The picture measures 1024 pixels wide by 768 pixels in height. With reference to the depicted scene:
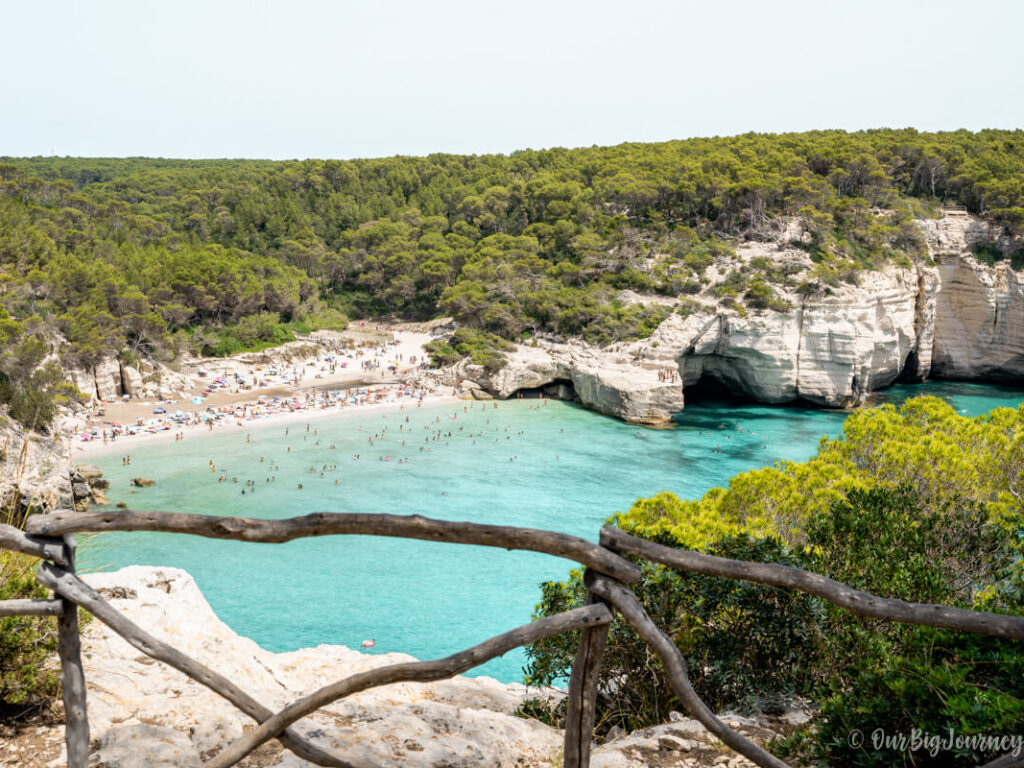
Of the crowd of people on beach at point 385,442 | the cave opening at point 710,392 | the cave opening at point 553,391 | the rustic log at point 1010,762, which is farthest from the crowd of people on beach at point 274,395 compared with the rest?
the rustic log at point 1010,762

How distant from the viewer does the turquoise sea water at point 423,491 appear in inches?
551

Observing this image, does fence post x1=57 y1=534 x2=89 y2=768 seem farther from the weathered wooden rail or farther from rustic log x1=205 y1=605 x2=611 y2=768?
rustic log x1=205 y1=605 x2=611 y2=768

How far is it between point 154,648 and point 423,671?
844mm

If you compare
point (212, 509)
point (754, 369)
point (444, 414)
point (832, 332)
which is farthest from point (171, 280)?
point (832, 332)

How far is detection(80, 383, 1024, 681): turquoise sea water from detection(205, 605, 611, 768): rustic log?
6.55 metres

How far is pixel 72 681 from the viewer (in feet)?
6.40

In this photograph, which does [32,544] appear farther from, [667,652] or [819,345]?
[819,345]

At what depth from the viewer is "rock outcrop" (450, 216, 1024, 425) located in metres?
30.9

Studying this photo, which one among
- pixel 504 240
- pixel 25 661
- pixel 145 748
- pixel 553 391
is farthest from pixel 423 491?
pixel 504 240

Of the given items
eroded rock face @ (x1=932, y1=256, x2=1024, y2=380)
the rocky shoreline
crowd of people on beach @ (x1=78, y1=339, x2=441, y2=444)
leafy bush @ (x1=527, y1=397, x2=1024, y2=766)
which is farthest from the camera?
eroded rock face @ (x1=932, y1=256, x2=1024, y2=380)

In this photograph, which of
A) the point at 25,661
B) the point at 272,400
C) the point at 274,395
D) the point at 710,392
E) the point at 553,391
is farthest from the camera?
the point at 710,392

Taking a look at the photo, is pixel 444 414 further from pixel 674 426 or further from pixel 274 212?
pixel 274 212

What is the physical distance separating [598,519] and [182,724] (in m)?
16.8

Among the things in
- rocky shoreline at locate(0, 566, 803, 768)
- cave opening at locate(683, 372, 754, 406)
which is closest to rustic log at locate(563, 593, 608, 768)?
rocky shoreline at locate(0, 566, 803, 768)
